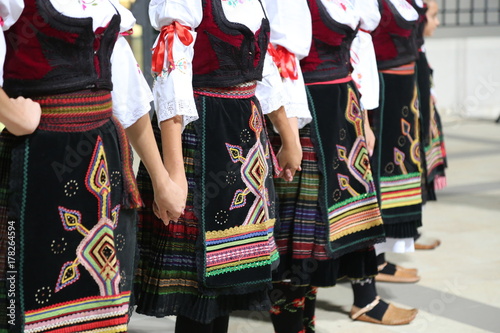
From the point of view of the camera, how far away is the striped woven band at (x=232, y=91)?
7.52ft

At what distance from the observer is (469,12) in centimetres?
1064

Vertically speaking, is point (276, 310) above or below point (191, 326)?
below

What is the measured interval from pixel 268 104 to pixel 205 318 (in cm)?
64

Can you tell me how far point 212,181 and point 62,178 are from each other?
0.61 m

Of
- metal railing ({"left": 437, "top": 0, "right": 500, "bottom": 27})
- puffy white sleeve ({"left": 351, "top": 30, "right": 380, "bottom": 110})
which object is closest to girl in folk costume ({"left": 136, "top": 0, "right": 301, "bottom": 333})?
puffy white sleeve ({"left": 351, "top": 30, "right": 380, "bottom": 110})

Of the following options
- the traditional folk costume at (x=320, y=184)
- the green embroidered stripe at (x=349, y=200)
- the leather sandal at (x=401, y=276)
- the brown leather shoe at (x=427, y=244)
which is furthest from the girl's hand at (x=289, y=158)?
the brown leather shoe at (x=427, y=244)

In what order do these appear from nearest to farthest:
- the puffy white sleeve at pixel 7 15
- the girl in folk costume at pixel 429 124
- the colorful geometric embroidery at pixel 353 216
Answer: the puffy white sleeve at pixel 7 15 → the colorful geometric embroidery at pixel 353 216 → the girl in folk costume at pixel 429 124

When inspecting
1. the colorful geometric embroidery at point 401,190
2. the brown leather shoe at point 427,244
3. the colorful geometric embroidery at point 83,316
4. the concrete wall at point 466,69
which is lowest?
the concrete wall at point 466,69

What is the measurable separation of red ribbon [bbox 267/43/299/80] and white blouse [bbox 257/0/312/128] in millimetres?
12

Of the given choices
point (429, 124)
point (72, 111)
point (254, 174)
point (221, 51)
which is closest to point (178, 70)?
point (221, 51)

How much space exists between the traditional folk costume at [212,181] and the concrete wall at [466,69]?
27.9 ft

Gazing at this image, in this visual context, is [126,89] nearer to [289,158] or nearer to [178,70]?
[178,70]

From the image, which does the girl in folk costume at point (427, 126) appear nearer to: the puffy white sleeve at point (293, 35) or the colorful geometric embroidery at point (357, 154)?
the colorful geometric embroidery at point (357, 154)

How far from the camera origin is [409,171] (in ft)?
11.9
